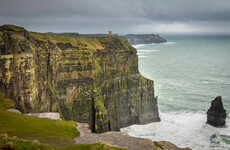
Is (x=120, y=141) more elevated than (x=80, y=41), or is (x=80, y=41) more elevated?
(x=80, y=41)

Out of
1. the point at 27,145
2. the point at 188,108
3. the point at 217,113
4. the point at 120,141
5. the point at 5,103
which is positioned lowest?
the point at 188,108

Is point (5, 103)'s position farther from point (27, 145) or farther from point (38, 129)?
point (27, 145)

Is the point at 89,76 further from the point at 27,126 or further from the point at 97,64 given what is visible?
the point at 27,126

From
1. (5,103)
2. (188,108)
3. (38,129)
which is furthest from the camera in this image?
(188,108)

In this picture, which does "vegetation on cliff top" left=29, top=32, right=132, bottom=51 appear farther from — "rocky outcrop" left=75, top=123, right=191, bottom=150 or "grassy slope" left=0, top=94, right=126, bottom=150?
"rocky outcrop" left=75, top=123, right=191, bottom=150

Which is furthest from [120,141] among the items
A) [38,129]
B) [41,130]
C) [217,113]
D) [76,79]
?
[217,113]

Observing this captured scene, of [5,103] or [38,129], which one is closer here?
[38,129]

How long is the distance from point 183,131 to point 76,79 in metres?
40.7

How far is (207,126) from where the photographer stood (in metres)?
69.6

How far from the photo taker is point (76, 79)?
182 ft

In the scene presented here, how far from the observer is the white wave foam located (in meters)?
60.2

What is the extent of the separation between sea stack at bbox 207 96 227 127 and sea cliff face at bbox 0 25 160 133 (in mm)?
19155

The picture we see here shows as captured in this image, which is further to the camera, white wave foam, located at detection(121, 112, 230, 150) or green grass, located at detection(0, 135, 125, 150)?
white wave foam, located at detection(121, 112, 230, 150)

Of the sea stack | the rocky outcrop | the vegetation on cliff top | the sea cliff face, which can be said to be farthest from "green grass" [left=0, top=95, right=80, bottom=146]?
the sea stack
